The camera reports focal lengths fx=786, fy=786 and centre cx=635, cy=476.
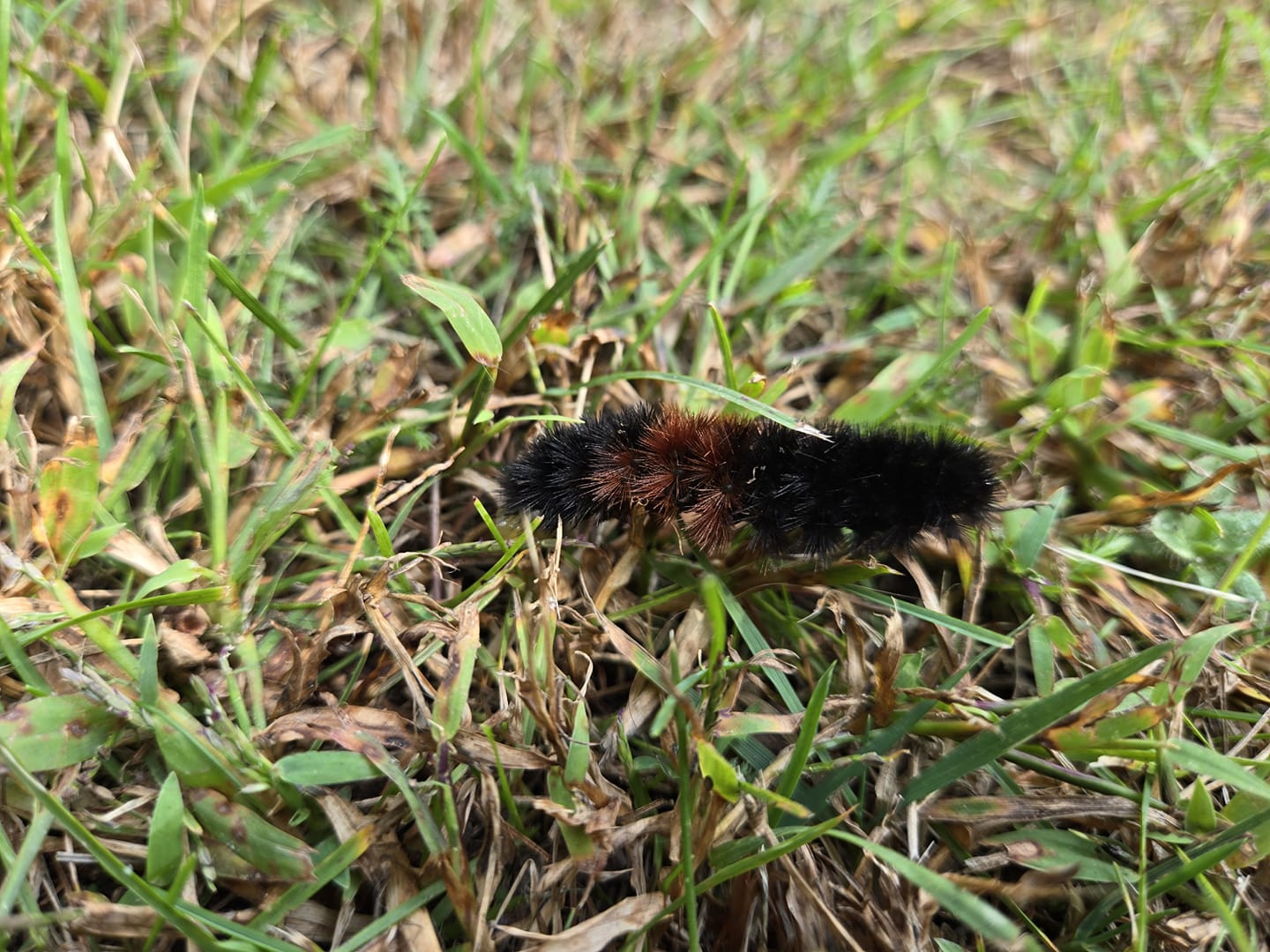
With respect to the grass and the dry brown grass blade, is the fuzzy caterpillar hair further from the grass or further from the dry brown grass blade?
the dry brown grass blade

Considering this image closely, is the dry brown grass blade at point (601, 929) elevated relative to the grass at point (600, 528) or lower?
lower

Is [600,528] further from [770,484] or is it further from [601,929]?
[601,929]

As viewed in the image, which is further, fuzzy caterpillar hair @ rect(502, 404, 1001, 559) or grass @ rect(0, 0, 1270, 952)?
fuzzy caterpillar hair @ rect(502, 404, 1001, 559)

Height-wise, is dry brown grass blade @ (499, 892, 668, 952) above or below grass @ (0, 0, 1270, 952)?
below

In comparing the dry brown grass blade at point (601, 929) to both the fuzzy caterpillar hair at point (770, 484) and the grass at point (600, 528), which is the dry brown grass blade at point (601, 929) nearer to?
the grass at point (600, 528)

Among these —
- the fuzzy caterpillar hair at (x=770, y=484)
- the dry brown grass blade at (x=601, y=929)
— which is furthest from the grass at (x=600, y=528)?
the fuzzy caterpillar hair at (x=770, y=484)

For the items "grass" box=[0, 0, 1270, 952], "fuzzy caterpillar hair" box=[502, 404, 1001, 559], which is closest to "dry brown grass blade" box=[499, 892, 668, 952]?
"grass" box=[0, 0, 1270, 952]
